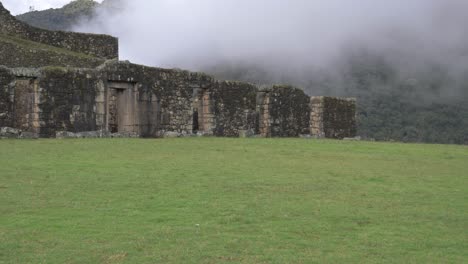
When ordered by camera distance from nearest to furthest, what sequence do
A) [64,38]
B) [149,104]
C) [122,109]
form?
[122,109] < [149,104] < [64,38]

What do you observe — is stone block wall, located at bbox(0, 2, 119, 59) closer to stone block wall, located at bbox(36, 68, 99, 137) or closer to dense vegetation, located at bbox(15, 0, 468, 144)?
dense vegetation, located at bbox(15, 0, 468, 144)

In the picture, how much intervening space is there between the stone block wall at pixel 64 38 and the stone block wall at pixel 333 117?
564 inches

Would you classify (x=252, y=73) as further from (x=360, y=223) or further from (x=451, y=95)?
(x=360, y=223)

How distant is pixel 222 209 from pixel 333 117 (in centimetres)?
2764

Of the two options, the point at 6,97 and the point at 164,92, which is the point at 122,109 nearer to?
the point at 164,92

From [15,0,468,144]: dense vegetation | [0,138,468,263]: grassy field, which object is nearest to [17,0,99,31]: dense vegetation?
[15,0,468,144]: dense vegetation

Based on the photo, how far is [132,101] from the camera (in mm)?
27141

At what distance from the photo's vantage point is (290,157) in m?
19.0

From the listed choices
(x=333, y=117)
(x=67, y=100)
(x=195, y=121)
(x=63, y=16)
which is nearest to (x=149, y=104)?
(x=195, y=121)

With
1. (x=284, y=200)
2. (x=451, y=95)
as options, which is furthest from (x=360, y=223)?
(x=451, y=95)

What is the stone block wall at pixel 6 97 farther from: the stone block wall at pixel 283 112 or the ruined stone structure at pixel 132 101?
the stone block wall at pixel 283 112

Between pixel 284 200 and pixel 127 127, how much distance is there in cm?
1663

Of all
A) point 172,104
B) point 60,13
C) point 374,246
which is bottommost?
point 374,246

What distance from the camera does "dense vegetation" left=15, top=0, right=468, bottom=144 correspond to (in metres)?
46.5
